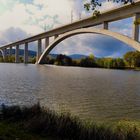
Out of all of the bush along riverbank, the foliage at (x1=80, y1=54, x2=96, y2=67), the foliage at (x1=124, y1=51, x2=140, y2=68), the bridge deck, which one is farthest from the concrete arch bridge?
the foliage at (x1=124, y1=51, x2=140, y2=68)

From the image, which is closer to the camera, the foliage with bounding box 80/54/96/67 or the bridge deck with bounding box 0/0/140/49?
the bridge deck with bounding box 0/0/140/49

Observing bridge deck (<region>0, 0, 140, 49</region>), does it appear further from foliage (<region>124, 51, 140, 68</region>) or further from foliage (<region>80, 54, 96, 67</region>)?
foliage (<region>124, 51, 140, 68</region>)

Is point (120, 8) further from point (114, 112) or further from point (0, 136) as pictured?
point (0, 136)

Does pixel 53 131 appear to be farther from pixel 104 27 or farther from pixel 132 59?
pixel 132 59

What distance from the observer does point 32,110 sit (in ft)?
37.5

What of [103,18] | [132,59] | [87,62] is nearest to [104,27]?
[103,18]

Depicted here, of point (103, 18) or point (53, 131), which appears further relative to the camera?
point (103, 18)

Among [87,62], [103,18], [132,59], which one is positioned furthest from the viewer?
[87,62]

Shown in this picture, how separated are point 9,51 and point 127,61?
54.4 metres

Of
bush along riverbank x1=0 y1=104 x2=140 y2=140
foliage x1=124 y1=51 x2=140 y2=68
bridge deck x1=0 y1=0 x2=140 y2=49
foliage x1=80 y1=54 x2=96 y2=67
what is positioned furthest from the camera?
foliage x1=80 y1=54 x2=96 y2=67

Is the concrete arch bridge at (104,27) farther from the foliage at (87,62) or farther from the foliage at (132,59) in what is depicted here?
the foliage at (132,59)

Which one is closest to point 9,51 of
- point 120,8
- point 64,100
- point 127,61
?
point 127,61

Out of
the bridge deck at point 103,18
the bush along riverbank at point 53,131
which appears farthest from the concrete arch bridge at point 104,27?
the bush along riverbank at point 53,131

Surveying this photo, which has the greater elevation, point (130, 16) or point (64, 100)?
point (130, 16)
